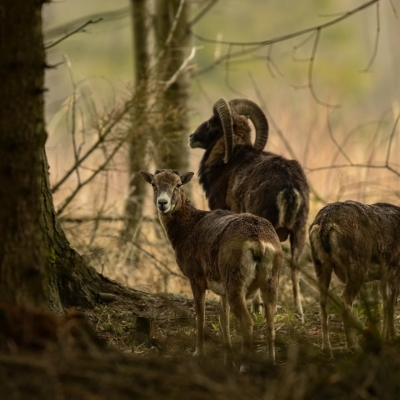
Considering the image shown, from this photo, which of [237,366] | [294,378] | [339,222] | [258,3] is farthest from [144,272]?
[258,3]

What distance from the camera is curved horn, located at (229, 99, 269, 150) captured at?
445 inches

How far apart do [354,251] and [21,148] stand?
3.01 m

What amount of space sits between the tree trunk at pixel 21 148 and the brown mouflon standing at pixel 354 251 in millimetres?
2559

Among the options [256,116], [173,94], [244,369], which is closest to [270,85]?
[173,94]

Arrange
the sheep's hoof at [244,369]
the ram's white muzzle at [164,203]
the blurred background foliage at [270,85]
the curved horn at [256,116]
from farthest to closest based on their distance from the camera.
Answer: the blurred background foliage at [270,85] < the curved horn at [256,116] < the ram's white muzzle at [164,203] < the sheep's hoof at [244,369]

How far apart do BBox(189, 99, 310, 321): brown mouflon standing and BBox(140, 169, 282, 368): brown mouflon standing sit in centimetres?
142

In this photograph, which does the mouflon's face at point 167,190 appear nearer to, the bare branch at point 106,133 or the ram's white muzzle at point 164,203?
the ram's white muzzle at point 164,203

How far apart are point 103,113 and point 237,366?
5.96m

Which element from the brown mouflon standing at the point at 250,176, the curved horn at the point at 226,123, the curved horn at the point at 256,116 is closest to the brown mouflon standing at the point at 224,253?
the brown mouflon standing at the point at 250,176

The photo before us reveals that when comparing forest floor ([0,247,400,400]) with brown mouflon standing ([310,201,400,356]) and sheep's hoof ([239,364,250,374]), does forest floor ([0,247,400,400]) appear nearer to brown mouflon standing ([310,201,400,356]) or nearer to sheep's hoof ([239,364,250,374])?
sheep's hoof ([239,364,250,374])

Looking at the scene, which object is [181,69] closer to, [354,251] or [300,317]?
[300,317]

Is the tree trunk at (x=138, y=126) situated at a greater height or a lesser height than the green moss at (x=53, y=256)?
greater

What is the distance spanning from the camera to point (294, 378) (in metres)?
4.98

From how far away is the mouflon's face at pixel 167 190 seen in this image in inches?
332
